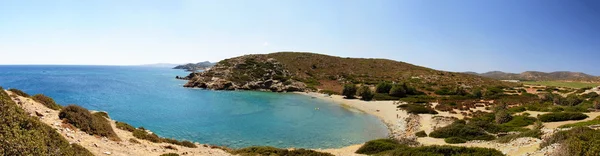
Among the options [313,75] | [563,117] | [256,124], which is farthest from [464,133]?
[313,75]

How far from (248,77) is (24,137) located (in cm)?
8804

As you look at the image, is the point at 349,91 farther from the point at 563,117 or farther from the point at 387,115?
the point at 563,117

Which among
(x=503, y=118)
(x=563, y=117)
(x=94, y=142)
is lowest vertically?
(x=503, y=118)

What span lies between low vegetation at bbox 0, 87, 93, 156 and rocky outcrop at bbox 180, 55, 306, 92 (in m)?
74.7

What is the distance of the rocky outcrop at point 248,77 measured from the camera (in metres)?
87.7

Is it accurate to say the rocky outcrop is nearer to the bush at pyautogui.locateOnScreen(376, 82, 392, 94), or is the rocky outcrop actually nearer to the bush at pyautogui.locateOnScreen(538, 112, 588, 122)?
the bush at pyautogui.locateOnScreen(376, 82, 392, 94)

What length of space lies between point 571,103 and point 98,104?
7180 cm

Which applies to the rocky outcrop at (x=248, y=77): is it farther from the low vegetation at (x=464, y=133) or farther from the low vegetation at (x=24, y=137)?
the low vegetation at (x=24, y=137)

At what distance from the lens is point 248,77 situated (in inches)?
3765

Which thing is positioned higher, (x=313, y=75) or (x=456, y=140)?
(x=313, y=75)

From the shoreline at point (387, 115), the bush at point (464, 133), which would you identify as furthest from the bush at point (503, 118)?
the shoreline at point (387, 115)

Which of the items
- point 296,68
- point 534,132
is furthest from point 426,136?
point 296,68

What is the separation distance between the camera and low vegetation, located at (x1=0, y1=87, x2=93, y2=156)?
7.50 meters

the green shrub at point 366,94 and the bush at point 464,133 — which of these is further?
the green shrub at point 366,94
